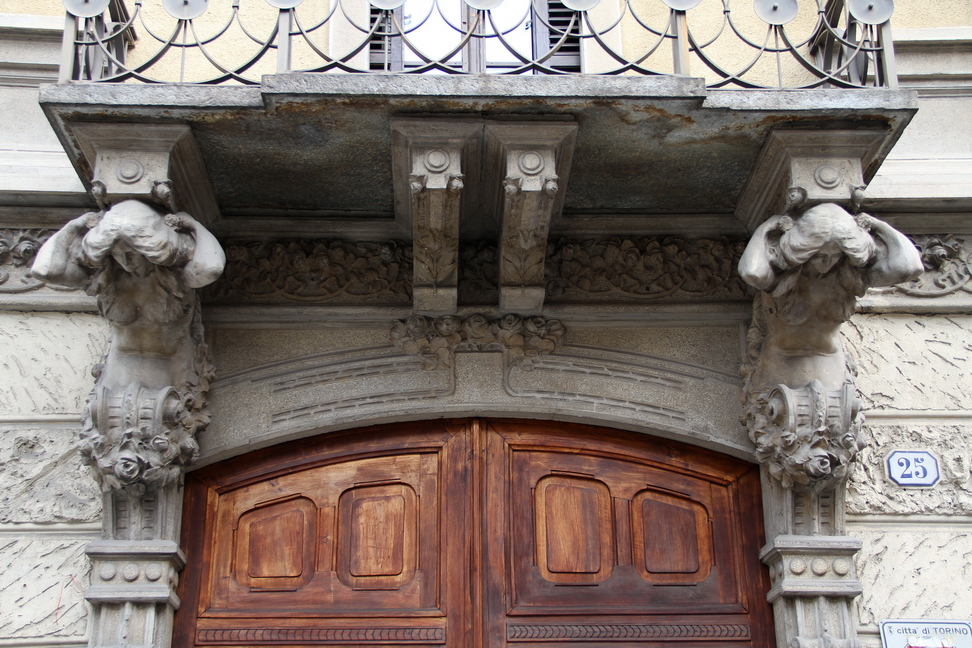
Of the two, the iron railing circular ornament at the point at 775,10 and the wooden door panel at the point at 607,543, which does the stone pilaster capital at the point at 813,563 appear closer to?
the wooden door panel at the point at 607,543

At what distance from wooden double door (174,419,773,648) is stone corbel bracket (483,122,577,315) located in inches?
30.1

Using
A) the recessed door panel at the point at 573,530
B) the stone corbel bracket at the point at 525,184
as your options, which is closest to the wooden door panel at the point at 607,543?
the recessed door panel at the point at 573,530

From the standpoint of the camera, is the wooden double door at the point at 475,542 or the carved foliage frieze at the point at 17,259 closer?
the wooden double door at the point at 475,542

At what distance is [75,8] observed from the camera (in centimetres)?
412

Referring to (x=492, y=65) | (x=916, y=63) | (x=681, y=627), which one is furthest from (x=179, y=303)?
(x=916, y=63)

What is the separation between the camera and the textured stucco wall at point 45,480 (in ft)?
13.6

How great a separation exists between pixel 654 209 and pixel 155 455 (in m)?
2.28

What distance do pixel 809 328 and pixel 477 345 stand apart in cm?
A: 138

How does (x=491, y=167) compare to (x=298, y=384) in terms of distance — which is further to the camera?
(x=298, y=384)

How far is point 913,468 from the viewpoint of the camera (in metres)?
4.48

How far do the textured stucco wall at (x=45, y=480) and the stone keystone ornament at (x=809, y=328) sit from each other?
2722 millimetres

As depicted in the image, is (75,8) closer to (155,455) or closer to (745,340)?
(155,455)

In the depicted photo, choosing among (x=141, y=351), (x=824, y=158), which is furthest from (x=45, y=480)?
(x=824, y=158)

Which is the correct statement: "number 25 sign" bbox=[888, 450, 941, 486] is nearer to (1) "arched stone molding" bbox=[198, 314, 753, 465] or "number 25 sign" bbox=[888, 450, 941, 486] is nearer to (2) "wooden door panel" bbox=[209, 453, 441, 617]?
(1) "arched stone molding" bbox=[198, 314, 753, 465]
